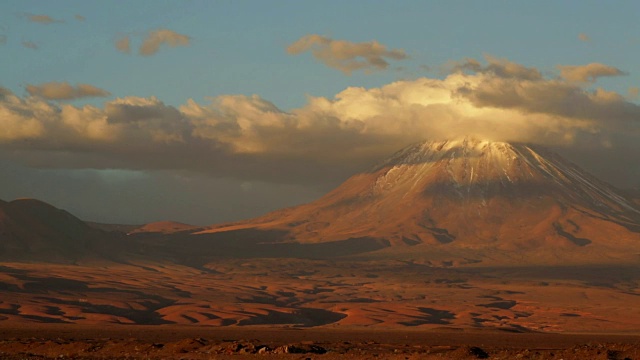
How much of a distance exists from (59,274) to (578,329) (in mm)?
107365

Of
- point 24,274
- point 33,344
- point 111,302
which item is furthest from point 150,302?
point 33,344

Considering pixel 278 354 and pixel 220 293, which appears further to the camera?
pixel 220 293

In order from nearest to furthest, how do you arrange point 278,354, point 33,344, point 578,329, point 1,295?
point 278,354, point 33,344, point 578,329, point 1,295

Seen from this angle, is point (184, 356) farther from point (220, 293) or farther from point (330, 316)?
point (220, 293)

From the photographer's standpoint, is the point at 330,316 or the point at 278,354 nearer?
the point at 278,354

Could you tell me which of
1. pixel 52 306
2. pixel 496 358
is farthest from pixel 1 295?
pixel 496 358

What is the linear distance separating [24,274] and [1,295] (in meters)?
45.3

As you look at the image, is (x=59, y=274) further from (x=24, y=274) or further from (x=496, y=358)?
(x=496, y=358)

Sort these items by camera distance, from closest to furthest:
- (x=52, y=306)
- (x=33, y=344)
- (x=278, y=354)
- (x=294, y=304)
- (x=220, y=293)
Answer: (x=278, y=354)
(x=33, y=344)
(x=52, y=306)
(x=294, y=304)
(x=220, y=293)

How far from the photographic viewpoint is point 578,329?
109 metres

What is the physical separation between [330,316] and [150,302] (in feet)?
90.1

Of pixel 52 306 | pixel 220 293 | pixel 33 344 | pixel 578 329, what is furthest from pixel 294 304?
pixel 33 344

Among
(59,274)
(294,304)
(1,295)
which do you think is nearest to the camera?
(1,295)

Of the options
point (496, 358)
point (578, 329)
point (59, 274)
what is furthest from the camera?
point (59, 274)
